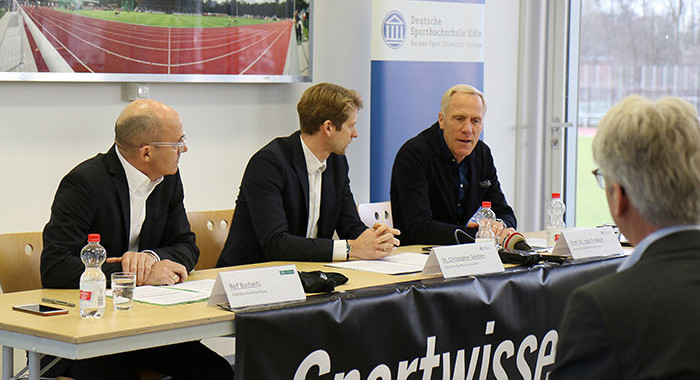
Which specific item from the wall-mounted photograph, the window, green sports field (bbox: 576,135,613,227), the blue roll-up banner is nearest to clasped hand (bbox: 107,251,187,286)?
the wall-mounted photograph

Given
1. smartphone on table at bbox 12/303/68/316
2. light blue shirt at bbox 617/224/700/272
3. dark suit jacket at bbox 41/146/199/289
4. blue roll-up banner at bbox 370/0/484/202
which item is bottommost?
smartphone on table at bbox 12/303/68/316

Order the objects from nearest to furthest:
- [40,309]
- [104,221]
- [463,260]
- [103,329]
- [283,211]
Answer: [103,329]
[40,309]
[104,221]
[463,260]
[283,211]

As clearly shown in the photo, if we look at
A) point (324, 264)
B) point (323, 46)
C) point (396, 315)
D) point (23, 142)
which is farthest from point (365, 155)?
point (396, 315)

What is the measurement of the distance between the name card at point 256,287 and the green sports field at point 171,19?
242cm

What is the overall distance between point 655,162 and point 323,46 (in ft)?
14.7

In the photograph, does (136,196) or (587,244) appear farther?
(587,244)

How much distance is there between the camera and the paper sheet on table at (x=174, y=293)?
2637 mm

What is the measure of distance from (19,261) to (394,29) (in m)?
3.03

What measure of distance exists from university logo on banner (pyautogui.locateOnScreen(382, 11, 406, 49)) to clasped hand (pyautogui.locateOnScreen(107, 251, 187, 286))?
294 cm

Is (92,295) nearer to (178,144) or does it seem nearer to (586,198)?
(178,144)

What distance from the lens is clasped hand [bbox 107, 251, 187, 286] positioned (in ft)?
9.45

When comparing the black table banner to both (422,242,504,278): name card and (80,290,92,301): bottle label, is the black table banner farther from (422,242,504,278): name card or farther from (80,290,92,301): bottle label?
(80,290,92,301): bottle label

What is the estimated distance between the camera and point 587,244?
363cm

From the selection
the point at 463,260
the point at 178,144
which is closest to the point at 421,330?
the point at 463,260
